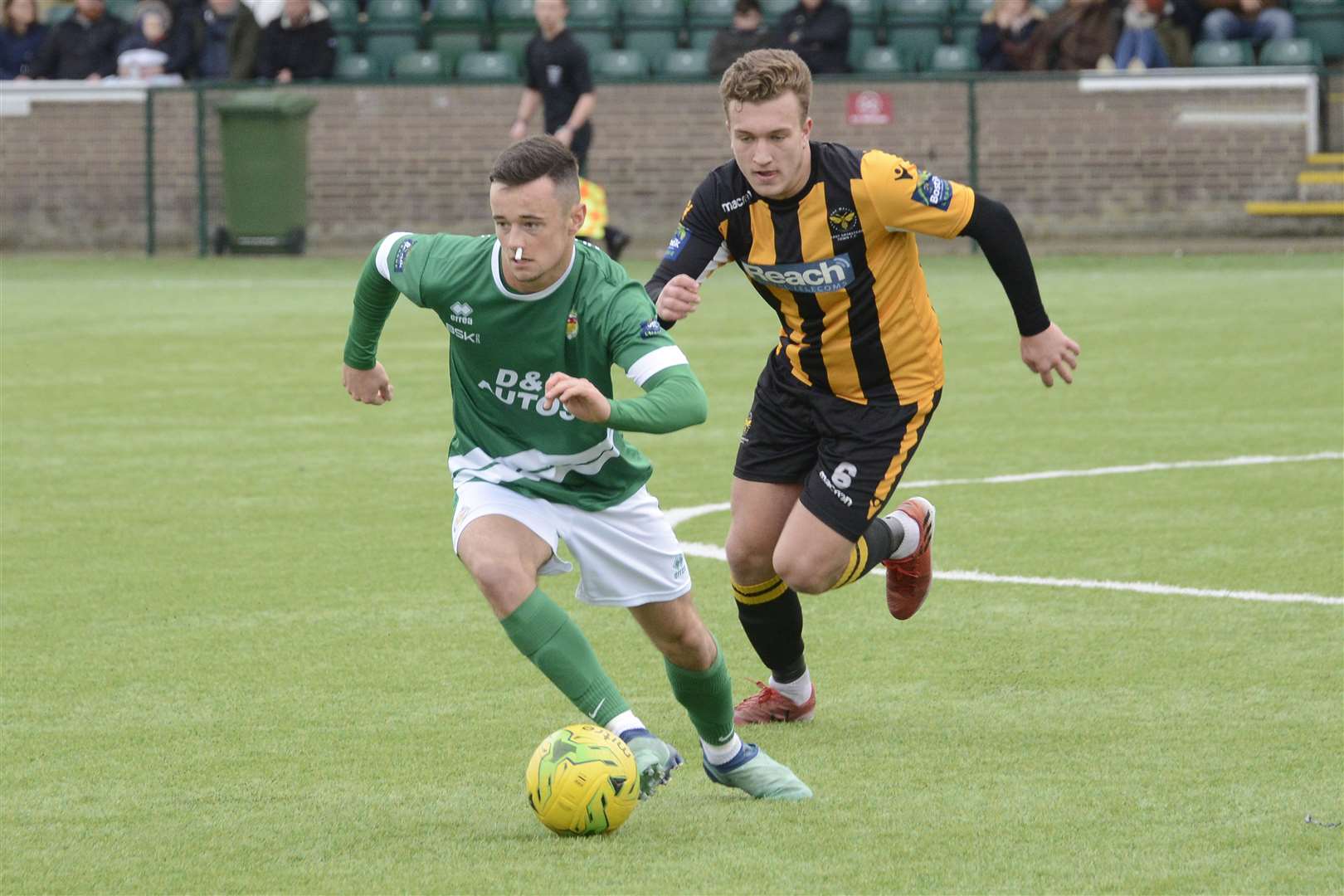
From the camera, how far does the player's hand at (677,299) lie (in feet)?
17.7

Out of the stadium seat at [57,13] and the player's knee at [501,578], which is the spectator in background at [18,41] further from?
the player's knee at [501,578]

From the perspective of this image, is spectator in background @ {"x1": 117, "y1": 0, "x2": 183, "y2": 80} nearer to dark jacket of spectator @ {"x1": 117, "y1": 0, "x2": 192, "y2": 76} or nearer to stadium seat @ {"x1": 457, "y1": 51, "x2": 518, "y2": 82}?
dark jacket of spectator @ {"x1": 117, "y1": 0, "x2": 192, "y2": 76}

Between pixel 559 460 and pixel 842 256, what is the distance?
1.20 m

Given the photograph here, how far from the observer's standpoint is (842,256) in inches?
232

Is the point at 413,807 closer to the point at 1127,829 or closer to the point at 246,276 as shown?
the point at 1127,829

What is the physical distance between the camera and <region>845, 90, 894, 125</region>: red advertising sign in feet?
75.1

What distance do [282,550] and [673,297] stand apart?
330 cm

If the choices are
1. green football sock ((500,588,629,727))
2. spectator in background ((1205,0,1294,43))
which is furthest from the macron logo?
spectator in background ((1205,0,1294,43))

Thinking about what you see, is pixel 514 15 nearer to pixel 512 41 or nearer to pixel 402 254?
pixel 512 41

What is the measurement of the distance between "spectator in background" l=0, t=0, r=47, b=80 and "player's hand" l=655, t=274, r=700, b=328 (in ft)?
68.0

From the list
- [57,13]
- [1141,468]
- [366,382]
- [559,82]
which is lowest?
[1141,468]

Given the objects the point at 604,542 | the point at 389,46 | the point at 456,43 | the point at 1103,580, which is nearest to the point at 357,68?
the point at 389,46

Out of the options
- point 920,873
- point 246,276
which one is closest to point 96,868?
point 920,873

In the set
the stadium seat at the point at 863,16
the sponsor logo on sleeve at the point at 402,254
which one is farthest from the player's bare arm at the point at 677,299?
the stadium seat at the point at 863,16
